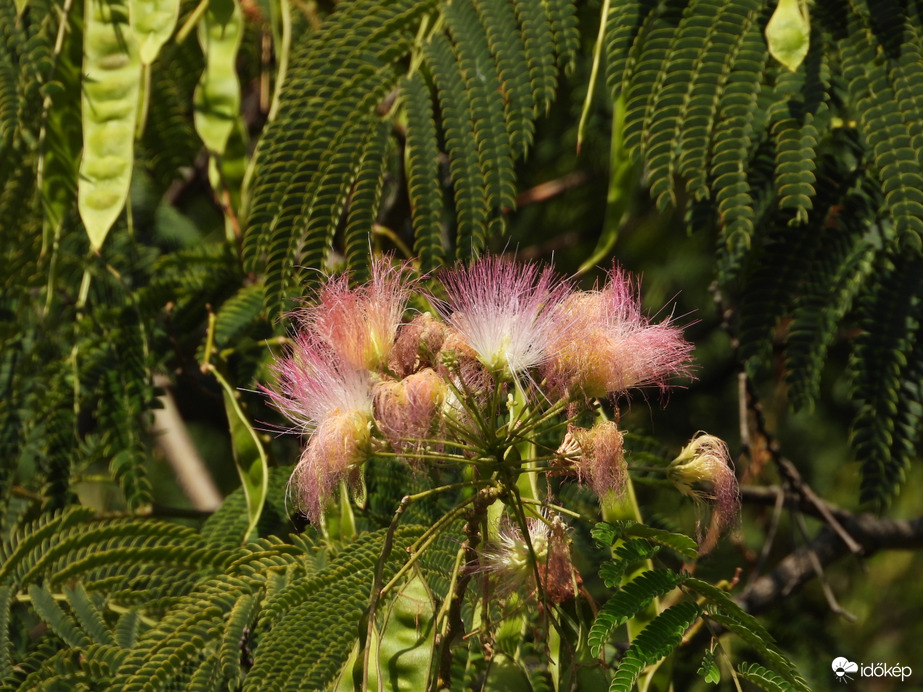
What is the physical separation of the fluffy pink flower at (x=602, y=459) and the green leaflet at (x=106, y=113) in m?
1.36

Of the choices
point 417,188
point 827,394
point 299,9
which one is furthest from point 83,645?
point 827,394

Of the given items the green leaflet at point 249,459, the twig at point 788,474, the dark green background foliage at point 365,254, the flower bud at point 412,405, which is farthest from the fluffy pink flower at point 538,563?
the twig at point 788,474

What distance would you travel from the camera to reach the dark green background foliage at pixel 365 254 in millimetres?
1766

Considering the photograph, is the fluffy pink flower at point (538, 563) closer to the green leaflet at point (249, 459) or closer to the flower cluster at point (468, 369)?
the flower cluster at point (468, 369)

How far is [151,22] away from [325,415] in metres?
1.40

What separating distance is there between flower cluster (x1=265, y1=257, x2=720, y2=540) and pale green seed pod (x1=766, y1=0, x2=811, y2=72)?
0.65 meters

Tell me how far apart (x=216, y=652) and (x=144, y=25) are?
4.91 ft

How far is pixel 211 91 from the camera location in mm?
2557

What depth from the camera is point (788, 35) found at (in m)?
1.82

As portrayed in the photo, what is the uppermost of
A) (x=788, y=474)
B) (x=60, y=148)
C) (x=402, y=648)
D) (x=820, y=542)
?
(x=60, y=148)

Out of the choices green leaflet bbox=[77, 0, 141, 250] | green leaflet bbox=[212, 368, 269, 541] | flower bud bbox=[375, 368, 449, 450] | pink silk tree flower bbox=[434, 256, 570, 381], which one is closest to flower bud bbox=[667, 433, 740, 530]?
pink silk tree flower bbox=[434, 256, 570, 381]

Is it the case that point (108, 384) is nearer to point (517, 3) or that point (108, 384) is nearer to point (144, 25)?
point (144, 25)

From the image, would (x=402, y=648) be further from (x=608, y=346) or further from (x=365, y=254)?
(x=365, y=254)

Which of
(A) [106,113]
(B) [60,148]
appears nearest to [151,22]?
(A) [106,113]
